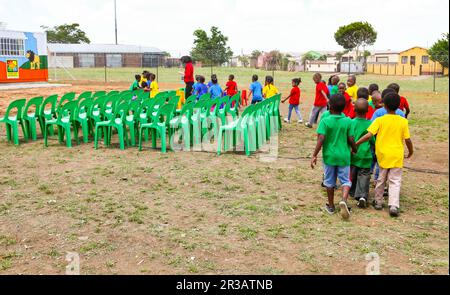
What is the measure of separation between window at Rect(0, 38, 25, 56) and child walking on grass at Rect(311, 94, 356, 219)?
23.2 meters

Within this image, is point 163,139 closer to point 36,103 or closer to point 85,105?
point 85,105

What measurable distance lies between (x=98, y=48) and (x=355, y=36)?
124 ft

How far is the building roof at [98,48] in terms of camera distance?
212 ft

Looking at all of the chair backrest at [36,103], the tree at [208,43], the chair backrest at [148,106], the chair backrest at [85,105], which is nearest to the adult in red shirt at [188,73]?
the chair backrest at [148,106]

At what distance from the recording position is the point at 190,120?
28.3 feet

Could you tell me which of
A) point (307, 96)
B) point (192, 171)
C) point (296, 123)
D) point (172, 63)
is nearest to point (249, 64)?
point (172, 63)

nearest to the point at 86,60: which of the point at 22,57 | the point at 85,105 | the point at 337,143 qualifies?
the point at 22,57

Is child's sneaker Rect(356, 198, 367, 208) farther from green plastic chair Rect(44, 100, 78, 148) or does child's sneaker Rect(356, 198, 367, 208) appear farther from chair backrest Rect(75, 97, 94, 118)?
chair backrest Rect(75, 97, 94, 118)

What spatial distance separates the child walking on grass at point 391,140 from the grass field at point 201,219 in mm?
346

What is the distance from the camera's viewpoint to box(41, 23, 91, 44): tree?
287ft

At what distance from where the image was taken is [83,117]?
8.97 m

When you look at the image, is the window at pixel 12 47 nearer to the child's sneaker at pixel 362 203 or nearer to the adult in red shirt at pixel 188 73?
the adult in red shirt at pixel 188 73

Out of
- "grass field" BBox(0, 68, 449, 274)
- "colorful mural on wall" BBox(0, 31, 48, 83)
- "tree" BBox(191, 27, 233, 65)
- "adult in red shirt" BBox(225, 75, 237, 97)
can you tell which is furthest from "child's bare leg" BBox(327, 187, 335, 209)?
"tree" BBox(191, 27, 233, 65)

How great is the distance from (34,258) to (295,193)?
3.24 metres
